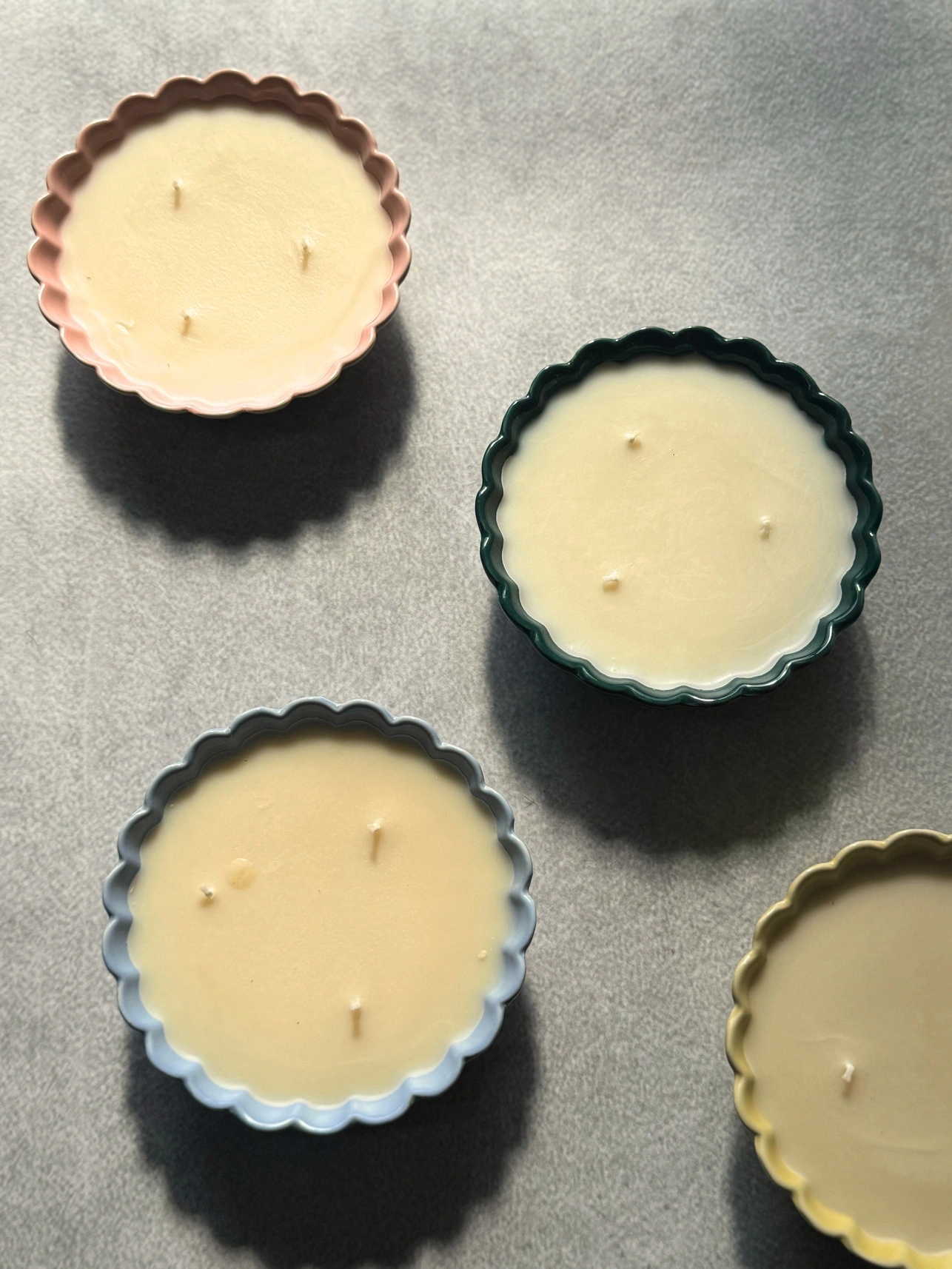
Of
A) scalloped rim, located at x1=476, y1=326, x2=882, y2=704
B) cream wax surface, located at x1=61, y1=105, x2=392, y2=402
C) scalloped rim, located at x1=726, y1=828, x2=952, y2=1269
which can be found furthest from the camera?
cream wax surface, located at x1=61, y1=105, x2=392, y2=402

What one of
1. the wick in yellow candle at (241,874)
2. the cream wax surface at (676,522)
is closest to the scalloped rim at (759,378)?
the cream wax surface at (676,522)

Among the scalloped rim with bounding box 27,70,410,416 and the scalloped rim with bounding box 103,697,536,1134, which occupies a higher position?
the scalloped rim with bounding box 27,70,410,416

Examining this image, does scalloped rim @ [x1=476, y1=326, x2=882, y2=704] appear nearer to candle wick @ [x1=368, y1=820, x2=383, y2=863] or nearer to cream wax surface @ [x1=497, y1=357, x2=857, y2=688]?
cream wax surface @ [x1=497, y1=357, x2=857, y2=688]

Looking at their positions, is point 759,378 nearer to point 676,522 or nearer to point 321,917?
point 676,522

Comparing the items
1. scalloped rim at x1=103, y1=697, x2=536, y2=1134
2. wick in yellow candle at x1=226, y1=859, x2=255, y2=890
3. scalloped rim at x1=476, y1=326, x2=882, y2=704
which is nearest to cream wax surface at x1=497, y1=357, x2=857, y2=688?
scalloped rim at x1=476, y1=326, x2=882, y2=704

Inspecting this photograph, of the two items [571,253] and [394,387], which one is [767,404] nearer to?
[571,253]

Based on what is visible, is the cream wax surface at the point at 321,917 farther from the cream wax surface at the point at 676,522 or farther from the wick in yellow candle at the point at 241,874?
the cream wax surface at the point at 676,522

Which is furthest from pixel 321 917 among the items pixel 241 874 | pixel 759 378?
pixel 759 378
